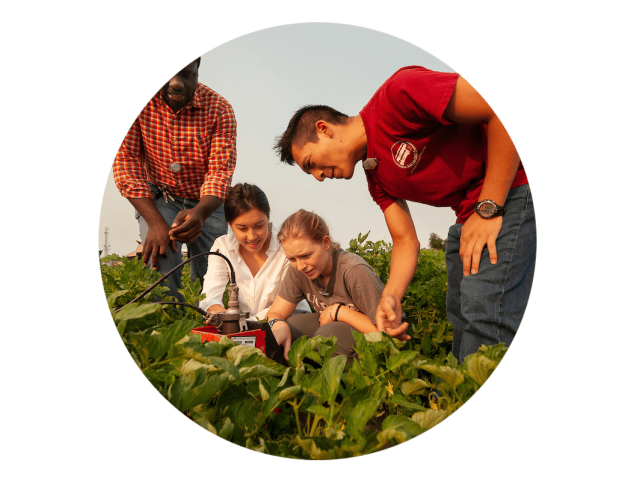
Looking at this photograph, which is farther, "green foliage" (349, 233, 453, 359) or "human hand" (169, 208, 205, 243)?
"green foliage" (349, 233, 453, 359)

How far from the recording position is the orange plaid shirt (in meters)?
1.98

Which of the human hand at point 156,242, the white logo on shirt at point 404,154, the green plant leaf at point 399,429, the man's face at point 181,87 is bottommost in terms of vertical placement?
the green plant leaf at point 399,429

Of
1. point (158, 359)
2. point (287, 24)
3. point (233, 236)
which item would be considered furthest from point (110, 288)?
point (287, 24)

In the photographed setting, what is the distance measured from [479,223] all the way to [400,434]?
2.81 feet

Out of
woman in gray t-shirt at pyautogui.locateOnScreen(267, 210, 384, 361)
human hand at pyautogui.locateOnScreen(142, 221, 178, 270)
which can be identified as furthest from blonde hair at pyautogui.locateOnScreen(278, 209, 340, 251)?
human hand at pyautogui.locateOnScreen(142, 221, 178, 270)

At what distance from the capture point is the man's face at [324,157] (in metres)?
1.91

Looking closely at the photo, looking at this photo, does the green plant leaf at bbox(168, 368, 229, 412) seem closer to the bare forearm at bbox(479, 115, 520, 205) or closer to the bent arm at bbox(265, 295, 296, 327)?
the bent arm at bbox(265, 295, 296, 327)

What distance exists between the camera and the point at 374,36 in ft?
6.25

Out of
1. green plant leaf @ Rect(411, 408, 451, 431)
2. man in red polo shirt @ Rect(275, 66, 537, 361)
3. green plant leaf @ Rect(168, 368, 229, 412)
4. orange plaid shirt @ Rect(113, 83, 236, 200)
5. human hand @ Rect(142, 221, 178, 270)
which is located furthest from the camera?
human hand @ Rect(142, 221, 178, 270)

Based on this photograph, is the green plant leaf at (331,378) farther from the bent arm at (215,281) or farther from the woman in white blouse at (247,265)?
the bent arm at (215,281)

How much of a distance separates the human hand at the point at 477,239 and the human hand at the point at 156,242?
3.98ft

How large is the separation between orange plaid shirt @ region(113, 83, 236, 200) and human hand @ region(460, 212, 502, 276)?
958 mm

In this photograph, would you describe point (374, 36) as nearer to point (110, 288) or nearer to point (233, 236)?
point (233, 236)

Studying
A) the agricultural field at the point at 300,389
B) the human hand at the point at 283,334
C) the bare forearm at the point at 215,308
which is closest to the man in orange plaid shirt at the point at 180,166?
the bare forearm at the point at 215,308
